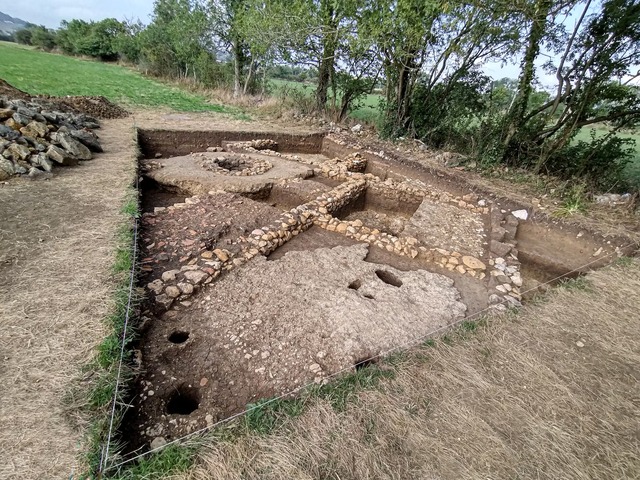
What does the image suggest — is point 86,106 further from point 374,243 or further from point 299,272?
point 374,243

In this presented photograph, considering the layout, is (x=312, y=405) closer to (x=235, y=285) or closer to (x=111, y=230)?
(x=235, y=285)

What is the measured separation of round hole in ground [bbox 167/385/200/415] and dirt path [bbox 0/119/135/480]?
0.69 meters

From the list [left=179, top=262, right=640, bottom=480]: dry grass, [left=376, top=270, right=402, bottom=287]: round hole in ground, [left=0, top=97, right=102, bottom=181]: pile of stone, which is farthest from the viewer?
[left=0, top=97, right=102, bottom=181]: pile of stone

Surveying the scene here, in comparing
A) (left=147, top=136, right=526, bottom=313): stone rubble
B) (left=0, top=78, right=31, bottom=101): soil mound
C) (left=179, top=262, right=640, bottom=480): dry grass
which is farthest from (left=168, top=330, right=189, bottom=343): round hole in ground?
(left=0, top=78, right=31, bottom=101): soil mound

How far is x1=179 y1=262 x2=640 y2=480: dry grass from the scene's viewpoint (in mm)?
1795

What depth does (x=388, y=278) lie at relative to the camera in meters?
4.06

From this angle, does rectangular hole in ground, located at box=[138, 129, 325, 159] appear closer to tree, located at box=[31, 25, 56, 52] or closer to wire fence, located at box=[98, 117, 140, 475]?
wire fence, located at box=[98, 117, 140, 475]

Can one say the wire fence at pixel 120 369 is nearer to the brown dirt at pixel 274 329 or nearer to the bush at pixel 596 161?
the brown dirt at pixel 274 329

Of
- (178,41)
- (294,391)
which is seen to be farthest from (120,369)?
(178,41)

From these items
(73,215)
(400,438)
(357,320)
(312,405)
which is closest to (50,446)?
(312,405)

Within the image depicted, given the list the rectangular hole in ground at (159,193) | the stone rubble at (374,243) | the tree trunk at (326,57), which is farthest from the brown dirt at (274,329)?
the tree trunk at (326,57)

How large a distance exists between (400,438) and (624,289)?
11.8 feet

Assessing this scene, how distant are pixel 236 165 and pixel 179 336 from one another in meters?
5.43

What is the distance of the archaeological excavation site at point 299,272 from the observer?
261cm
